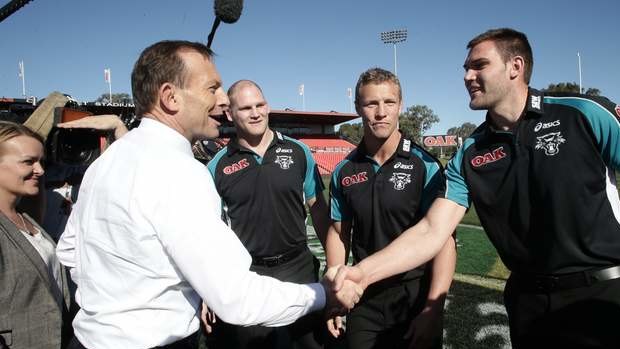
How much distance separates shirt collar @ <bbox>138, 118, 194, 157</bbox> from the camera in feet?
5.10

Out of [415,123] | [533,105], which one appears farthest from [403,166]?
[415,123]

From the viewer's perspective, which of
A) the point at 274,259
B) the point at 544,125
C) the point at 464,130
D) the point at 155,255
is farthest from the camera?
the point at 464,130

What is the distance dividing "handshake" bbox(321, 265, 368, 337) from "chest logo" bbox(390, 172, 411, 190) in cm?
61

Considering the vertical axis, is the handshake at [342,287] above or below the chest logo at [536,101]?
below

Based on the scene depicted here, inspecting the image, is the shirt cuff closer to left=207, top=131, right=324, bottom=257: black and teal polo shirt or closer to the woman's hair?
left=207, top=131, right=324, bottom=257: black and teal polo shirt

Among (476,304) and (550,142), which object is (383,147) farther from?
(476,304)

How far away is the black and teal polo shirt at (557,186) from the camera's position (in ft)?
6.54

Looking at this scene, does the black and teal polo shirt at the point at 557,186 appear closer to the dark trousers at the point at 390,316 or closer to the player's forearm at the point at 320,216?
the dark trousers at the point at 390,316

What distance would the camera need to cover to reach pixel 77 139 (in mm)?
2842

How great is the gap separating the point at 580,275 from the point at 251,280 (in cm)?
158

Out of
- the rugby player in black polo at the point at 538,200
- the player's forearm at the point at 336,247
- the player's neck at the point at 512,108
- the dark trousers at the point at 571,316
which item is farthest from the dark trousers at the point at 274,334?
the player's neck at the point at 512,108

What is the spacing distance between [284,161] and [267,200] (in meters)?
0.36

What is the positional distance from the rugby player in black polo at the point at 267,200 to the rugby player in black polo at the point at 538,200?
101 centimetres

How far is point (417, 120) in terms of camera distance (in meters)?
76.5
